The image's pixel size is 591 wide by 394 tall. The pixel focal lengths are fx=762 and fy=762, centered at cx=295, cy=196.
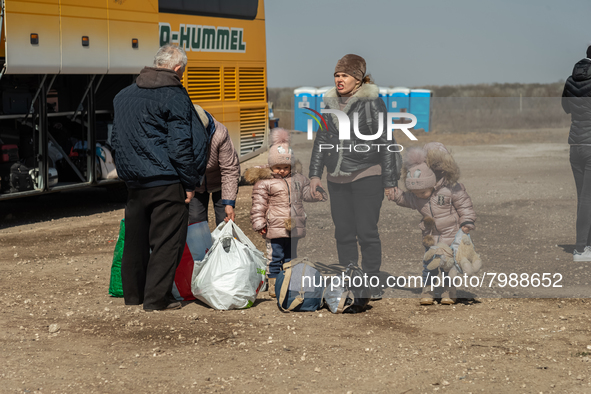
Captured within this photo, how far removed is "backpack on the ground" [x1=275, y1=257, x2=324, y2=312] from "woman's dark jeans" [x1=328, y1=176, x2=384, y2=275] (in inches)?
13.6

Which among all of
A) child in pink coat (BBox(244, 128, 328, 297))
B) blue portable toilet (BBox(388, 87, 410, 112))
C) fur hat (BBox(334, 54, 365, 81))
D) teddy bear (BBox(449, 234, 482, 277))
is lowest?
teddy bear (BBox(449, 234, 482, 277))

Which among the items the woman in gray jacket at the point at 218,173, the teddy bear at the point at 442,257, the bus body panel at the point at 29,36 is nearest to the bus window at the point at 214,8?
the bus body panel at the point at 29,36

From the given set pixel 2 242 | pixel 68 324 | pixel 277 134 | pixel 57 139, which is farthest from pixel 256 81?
pixel 68 324

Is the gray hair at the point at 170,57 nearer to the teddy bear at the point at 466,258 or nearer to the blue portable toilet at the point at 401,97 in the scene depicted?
the teddy bear at the point at 466,258

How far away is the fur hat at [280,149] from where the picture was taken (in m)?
6.11

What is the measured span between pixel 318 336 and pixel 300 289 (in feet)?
2.06

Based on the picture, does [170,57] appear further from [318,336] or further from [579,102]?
[579,102]

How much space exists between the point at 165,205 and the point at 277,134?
115cm

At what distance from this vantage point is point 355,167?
5.71m

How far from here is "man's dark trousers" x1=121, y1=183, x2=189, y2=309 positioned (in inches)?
217

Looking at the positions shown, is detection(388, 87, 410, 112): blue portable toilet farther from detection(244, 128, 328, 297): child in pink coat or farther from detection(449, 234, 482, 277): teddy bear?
detection(449, 234, 482, 277): teddy bear

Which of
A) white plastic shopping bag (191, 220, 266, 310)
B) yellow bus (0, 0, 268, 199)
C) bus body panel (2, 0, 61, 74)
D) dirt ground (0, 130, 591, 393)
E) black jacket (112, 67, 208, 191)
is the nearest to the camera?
dirt ground (0, 130, 591, 393)

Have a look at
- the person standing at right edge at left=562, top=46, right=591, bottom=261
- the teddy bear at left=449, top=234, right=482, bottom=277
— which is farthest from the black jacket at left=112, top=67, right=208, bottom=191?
the person standing at right edge at left=562, top=46, right=591, bottom=261

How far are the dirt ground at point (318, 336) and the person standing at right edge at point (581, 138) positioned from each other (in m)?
0.15
